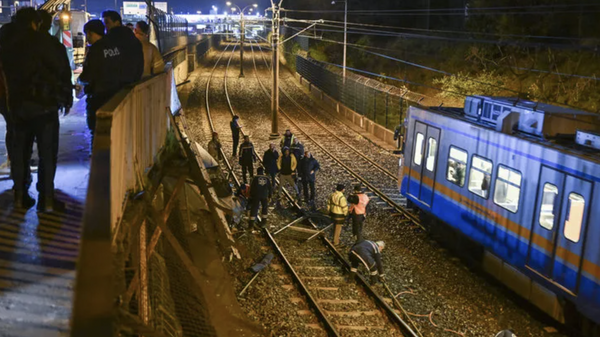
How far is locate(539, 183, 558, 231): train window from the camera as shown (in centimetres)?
1033


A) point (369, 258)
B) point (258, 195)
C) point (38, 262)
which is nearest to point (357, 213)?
point (258, 195)

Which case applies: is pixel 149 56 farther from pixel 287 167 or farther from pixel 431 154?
pixel 287 167

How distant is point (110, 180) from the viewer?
13.7 ft

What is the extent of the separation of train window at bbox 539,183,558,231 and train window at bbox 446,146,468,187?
263 cm

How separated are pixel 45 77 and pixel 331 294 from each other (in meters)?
7.17

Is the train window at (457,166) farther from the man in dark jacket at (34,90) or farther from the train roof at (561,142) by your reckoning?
the man in dark jacket at (34,90)

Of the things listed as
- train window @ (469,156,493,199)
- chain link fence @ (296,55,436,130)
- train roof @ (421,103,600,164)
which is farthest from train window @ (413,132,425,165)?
chain link fence @ (296,55,436,130)

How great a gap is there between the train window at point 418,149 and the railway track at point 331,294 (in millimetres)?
2900

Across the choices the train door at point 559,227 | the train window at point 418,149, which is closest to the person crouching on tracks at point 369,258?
the train door at point 559,227

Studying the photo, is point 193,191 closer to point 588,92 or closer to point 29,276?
point 29,276

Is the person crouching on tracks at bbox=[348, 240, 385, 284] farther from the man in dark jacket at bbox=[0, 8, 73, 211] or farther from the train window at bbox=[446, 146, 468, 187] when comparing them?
the man in dark jacket at bbox=[0, 8, 73, 211]

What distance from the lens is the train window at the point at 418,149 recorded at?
49.6ft

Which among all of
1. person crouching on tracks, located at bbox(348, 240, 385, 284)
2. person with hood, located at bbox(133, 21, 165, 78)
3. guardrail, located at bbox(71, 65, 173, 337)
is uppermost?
person with hood, located at bbox(133, 21, 165, 78)

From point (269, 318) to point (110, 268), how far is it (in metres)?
8.04
